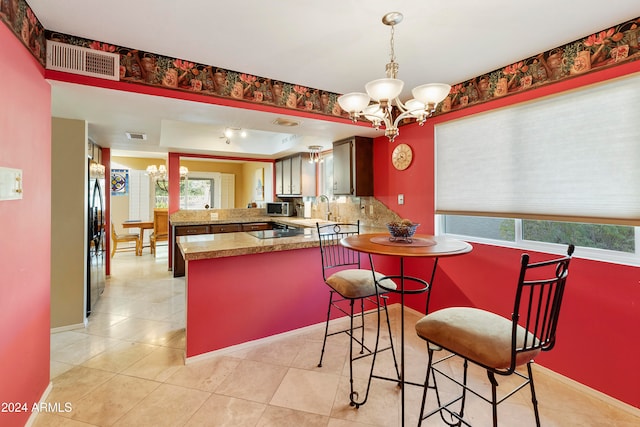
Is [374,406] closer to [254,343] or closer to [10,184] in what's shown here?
[254,343]

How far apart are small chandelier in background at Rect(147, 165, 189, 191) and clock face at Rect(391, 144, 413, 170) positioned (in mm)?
5614

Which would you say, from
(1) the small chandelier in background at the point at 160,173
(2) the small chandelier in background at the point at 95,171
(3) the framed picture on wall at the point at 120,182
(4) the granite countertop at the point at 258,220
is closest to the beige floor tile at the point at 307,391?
(4) the granite countertop at the point at 258,220

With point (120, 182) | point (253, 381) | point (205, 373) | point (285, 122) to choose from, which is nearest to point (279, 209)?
point (285, 122)

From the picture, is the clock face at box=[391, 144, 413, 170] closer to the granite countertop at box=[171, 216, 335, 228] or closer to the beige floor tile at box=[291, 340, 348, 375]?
the granite countertop at box=[171, 216, 335, 228]

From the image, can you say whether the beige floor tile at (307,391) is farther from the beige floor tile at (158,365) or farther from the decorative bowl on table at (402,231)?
the decorative bowl on table at (402,231)

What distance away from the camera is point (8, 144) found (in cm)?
139

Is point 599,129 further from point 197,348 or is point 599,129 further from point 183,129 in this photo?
point 183,129

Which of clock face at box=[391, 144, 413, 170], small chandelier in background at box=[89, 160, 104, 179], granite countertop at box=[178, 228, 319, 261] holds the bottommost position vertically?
granite countertop at box=[178, 228, 319, 261]

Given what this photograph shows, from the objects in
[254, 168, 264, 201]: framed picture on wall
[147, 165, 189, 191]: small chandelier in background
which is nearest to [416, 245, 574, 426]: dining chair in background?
[254, 168, 264, 201]: framed picture on wall

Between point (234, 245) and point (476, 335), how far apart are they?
1954 mm

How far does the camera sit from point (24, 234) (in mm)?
1567

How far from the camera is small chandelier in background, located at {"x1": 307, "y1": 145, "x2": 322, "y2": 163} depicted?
15.0 ft

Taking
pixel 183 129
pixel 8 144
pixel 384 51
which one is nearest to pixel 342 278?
pixel 384 51

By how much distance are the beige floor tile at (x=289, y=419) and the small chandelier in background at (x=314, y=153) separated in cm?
364
